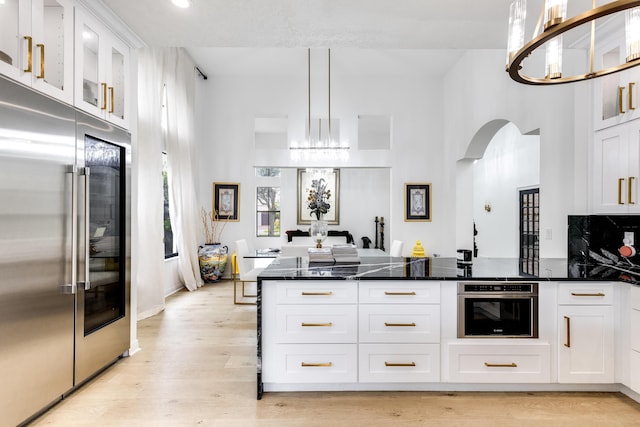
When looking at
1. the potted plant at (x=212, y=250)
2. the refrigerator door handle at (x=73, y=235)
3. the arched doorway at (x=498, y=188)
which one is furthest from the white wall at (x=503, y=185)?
the refrigerator door handle at (x=73, y=235)

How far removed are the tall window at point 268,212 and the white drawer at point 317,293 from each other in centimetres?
662

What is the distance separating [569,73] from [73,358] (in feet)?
14.9

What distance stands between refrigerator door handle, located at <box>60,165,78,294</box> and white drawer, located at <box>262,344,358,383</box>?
1.27m

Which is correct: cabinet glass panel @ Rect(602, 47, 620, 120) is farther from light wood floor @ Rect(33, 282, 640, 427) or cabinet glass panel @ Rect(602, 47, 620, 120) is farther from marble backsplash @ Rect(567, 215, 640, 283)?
light wood floor @ Rect(33, 282, 640, 427)

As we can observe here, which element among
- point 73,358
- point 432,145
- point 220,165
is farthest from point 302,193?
point 73,358

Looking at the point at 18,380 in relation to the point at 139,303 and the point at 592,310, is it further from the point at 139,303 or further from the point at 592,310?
the point at 592,310

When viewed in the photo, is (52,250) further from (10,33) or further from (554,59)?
(554,59)

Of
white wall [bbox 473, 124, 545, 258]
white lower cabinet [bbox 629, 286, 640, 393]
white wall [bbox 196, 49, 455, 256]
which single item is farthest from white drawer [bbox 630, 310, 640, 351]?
white wall [bbox 473, 124, 545, 258]

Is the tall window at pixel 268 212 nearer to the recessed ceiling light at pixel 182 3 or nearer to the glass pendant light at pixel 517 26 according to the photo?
the recessed ceiling light at pixel 182 3

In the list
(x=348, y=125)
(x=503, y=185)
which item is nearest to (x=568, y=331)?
(x=348, y=125)

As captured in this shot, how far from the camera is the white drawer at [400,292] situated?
7.86ft

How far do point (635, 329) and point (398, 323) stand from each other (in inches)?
57.9

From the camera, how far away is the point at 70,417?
2.17 metres

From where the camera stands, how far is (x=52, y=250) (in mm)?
2104
